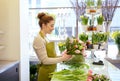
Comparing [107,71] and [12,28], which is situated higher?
[12,28]

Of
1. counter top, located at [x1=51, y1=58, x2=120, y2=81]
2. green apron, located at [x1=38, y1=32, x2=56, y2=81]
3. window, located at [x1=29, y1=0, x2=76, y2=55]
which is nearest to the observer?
counter top, located at [x1=51, y1=58, x2=120, y2=81]

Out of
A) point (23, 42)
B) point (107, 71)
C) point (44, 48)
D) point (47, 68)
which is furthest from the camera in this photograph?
point (23, 42)

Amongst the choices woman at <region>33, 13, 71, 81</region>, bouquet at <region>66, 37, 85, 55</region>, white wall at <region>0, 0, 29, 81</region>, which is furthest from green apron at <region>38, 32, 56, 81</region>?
white wall at <region>0, 0, 29, 81</region>

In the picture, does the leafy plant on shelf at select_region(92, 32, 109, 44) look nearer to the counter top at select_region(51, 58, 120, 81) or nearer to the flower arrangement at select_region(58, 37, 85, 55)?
the counter top at select_region(51, 58, 120, 81)

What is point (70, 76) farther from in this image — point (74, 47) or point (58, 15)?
point (58, 15)

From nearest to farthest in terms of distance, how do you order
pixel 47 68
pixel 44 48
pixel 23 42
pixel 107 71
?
pixel 107 71 < pixel 44 48 < pixel 47 68 < pixel 23 42

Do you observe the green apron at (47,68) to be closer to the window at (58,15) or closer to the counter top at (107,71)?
the counter top at (107,71)

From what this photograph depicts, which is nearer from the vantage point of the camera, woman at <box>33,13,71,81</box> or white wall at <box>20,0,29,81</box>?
woman at <box>33,13,71,81</box>

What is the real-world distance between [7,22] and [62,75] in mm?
1661

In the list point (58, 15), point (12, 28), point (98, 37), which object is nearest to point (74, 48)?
point (98, 37)

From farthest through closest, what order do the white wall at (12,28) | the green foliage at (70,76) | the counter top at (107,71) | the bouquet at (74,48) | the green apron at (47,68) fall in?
the white wall at (12,28) → the green apron at (47,68) → the bouquet at (74,48) → the counter top at (107,71) → the green foliage at (70,76)

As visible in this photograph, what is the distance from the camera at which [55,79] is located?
175cm

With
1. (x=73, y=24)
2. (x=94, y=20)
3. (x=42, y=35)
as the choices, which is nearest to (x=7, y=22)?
(x=42, y=35)

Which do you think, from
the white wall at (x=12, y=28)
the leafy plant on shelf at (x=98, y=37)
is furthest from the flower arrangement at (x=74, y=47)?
the white wall at (x=12, y=28)
